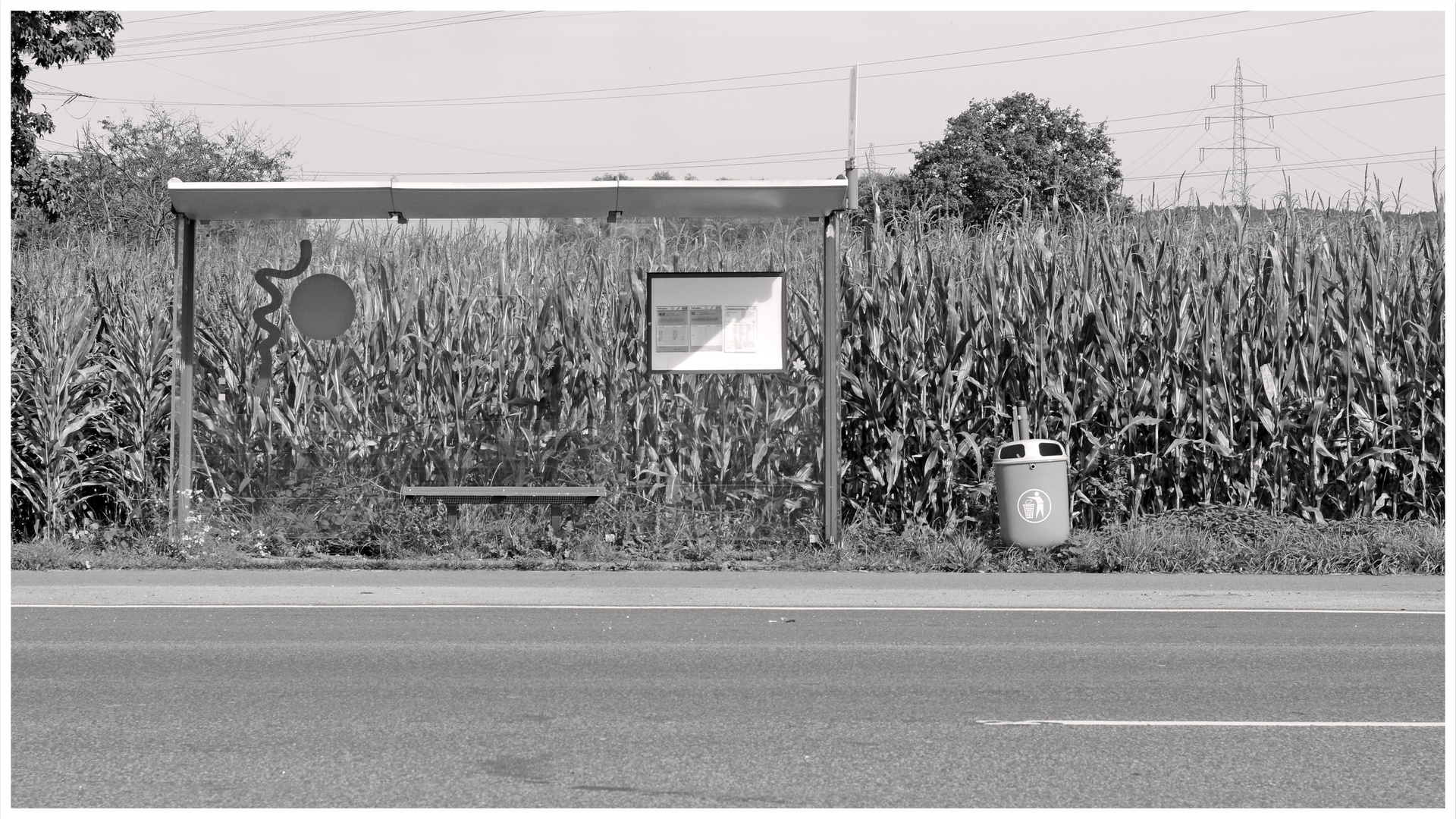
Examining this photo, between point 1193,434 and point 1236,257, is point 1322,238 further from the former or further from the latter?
point 1193,434

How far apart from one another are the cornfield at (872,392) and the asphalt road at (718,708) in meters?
3.57

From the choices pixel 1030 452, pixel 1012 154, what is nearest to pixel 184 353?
pixel 1030 452

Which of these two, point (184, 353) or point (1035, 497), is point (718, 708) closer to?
point (1035, 497)

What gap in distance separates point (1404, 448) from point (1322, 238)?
2.05m

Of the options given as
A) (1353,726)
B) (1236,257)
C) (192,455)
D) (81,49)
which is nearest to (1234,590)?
(1236,257)

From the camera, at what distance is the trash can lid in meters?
12.1

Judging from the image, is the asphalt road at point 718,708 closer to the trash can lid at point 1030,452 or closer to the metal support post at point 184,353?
the trash can lid at point 1030,452

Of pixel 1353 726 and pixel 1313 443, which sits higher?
pixel 1313 443

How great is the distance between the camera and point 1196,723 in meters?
6.13

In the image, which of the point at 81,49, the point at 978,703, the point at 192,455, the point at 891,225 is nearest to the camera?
the point at 978,703

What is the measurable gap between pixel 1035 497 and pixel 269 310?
268 inches

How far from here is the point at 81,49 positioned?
62.7 feet

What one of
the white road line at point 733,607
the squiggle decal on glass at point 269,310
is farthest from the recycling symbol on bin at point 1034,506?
the squiggle decal on glass at point 269,310

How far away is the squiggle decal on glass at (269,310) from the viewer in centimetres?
1302
